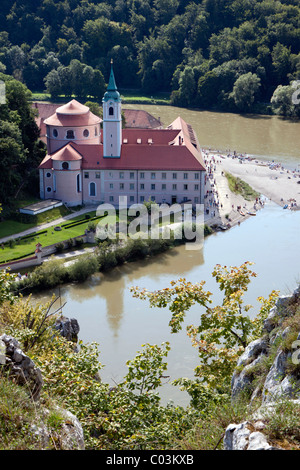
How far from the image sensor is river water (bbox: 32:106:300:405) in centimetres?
2477

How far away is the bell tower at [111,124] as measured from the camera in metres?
42.4

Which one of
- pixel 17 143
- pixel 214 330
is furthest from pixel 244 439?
pixel 17 143

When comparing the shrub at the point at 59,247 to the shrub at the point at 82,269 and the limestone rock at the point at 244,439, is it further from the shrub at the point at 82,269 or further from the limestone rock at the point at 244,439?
the limestone rock at the point at 244,439

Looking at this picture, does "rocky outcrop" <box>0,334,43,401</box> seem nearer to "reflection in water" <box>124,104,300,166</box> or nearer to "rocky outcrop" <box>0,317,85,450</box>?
"rocky outcrop" <box>0,317,85,450</box>

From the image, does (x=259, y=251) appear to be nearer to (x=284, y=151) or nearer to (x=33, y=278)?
(x=33, y=278)

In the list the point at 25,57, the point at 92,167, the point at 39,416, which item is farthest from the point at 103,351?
the point at 25,57

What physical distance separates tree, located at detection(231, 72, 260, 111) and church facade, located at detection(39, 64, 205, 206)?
35716 mm

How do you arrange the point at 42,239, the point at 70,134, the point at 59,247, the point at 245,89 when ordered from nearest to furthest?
the point at 59,247, the point at 42,239, the point at 70,134, the point at 245,89

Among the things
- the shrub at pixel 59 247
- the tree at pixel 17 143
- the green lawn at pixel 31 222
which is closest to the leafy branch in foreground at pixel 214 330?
the shrub at pixel 59 247

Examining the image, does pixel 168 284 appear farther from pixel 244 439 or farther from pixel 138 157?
pixel 244 439

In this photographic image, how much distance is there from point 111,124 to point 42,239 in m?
10.4

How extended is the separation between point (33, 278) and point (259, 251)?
12.4 meters

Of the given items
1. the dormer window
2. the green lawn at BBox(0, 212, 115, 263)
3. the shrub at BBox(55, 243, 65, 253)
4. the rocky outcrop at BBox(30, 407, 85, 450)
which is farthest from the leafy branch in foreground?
the dormer window

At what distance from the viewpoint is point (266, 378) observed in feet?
34.3
